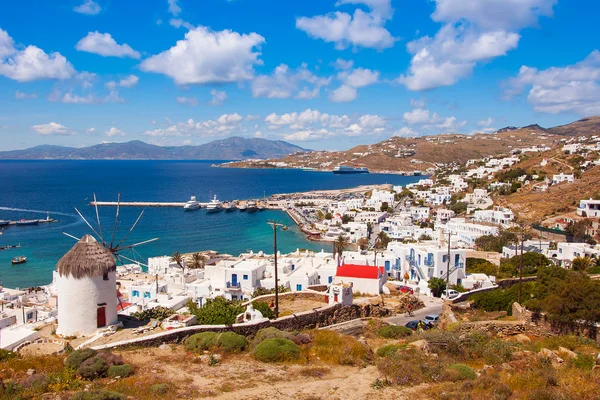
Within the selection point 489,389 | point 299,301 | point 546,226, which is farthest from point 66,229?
Answer: point 489,389

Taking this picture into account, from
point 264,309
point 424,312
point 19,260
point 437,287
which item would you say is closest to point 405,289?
point 437,287

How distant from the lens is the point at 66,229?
71250 mm

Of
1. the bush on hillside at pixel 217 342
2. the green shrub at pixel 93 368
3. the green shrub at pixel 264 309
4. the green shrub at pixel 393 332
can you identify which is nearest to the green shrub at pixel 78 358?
the green shrub at pixel 93 368

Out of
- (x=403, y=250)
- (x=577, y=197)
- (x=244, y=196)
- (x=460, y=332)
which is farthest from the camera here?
(x=244, y=196)

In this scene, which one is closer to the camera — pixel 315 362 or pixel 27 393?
pixel 27 393

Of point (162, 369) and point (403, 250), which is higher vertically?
point (162, 369)

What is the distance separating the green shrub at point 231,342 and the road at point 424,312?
27.8ft

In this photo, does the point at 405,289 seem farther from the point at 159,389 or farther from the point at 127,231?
the point at 127,231

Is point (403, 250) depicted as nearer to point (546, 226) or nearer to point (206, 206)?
point (546, 226)

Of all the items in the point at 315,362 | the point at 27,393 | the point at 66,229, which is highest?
the point at 27,393

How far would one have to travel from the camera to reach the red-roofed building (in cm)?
2425

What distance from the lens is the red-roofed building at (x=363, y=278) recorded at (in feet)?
79.6

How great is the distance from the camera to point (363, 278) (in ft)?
80.1

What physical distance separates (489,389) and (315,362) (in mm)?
4389
